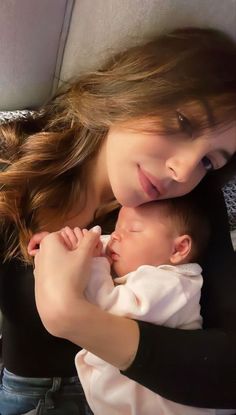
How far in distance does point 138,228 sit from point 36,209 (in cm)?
18

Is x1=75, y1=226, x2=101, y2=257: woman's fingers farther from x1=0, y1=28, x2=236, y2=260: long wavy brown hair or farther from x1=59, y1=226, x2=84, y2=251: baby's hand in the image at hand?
x1=0, y1=28, x2=236, y2=260: long wavy brown hair

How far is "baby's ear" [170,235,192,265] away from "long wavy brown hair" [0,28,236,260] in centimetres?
19

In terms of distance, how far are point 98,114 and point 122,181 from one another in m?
0.13

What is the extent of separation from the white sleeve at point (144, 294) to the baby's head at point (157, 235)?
0.13 ft

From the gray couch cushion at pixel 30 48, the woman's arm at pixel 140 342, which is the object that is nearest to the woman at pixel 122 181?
the woman's arm at pixel 140 342

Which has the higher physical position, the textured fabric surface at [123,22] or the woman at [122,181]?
the textured fabric surface at [123,22]

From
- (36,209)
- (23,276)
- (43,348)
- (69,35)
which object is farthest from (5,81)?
(43,348)

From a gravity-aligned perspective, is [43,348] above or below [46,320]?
below

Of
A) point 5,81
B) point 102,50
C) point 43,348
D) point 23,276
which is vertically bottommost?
point 43,348

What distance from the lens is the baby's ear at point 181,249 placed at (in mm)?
803

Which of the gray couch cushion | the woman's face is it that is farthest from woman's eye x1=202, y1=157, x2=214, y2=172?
the gray couch cushion

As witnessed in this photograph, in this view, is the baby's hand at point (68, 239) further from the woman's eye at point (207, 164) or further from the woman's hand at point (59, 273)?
the woman's eye at point (207, 164)

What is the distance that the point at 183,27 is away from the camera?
0.83m

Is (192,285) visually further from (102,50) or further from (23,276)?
(102,50)
